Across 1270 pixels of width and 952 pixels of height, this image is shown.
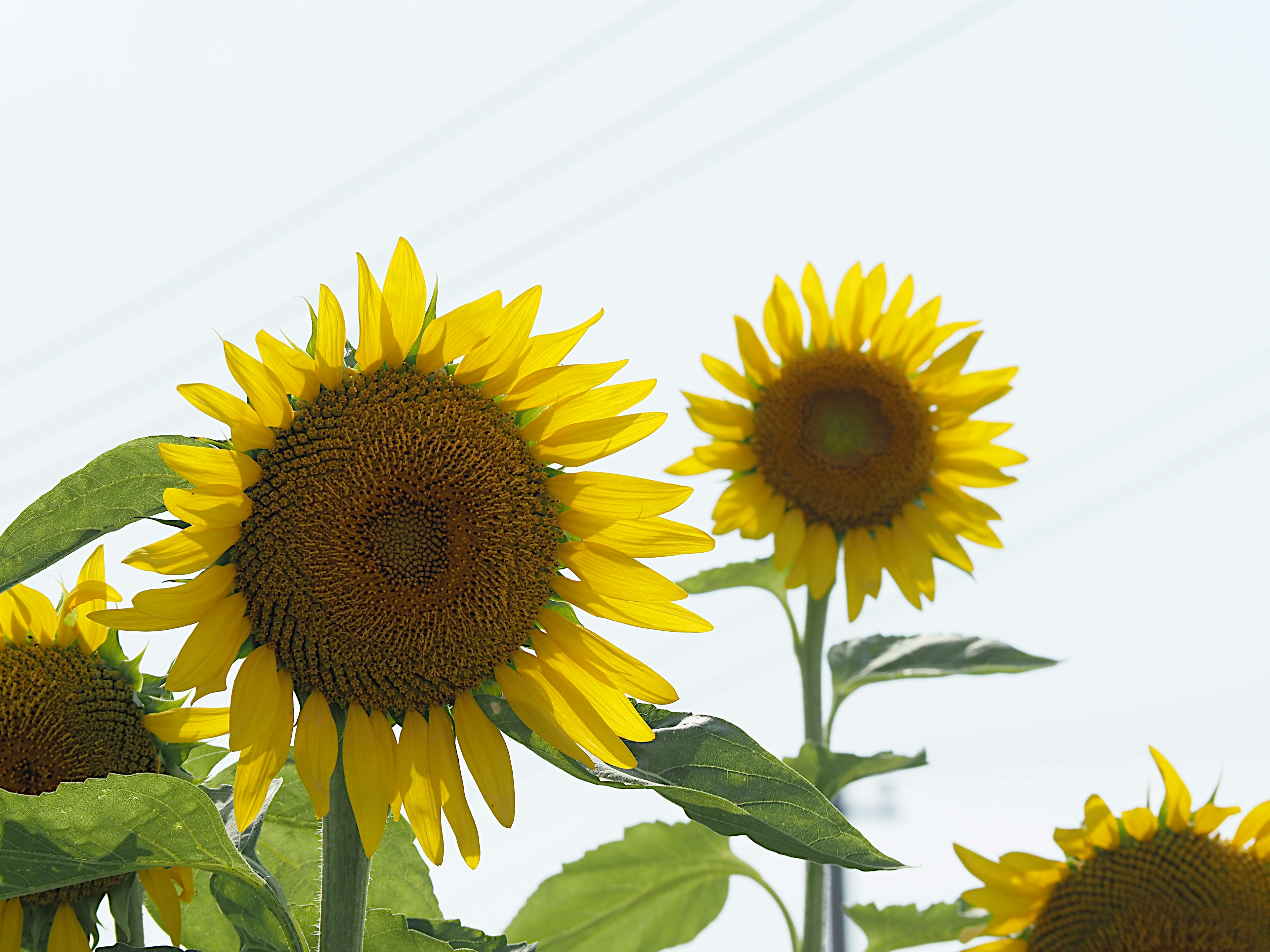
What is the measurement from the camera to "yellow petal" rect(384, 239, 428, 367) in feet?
3.39

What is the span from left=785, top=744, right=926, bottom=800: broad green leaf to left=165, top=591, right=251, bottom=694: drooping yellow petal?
1116 mm

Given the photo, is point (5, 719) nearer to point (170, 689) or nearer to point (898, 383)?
point (170, 689)

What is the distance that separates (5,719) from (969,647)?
1697mm

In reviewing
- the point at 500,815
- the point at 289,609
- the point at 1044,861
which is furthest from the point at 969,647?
the point at 289,609

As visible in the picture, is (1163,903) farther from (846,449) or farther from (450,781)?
(450,781)

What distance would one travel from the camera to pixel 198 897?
1355 millimetres

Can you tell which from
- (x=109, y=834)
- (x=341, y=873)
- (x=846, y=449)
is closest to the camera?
(x=109, y=834)

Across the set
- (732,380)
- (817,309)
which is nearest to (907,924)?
(732,380)

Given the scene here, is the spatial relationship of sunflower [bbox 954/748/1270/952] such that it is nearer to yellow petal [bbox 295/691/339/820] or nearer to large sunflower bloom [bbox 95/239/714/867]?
large sunflower bloom [bbox 95/239/714/867]

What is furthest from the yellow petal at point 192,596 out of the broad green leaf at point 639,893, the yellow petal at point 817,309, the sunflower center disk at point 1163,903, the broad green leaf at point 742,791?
the yellow petal at point 817,309

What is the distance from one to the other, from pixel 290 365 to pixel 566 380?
25 centimetres

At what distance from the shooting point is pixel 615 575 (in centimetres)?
110

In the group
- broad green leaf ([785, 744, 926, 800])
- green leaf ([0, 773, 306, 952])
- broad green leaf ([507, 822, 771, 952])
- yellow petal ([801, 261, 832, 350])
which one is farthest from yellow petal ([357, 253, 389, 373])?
yellow petal ([801, 261, 832, 350])

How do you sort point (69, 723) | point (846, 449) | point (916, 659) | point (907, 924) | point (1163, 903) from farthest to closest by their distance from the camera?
point (846, 449) → point (916, 659) → point (907, 924) → point (1163, 903) → point (69, 723)
